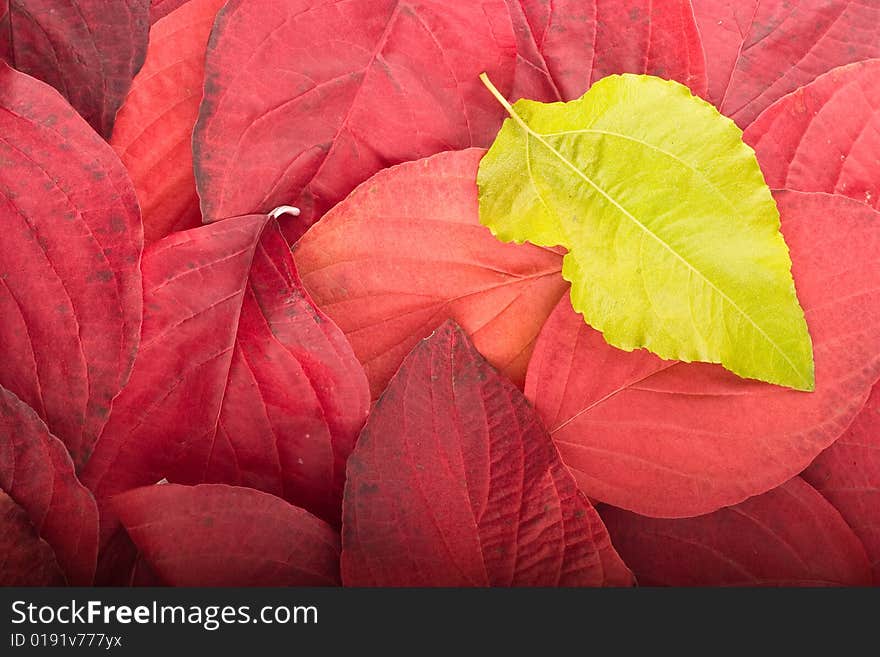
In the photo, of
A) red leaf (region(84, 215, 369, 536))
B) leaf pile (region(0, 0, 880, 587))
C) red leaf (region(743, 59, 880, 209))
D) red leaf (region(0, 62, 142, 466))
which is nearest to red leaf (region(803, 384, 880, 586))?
leaf pile (region(0, 0, 880, 587))

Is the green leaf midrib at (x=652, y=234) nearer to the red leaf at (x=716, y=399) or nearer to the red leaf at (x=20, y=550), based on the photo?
the red leaf at (x=716, y=399)

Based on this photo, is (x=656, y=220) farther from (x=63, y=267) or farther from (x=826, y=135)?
(x=63, y=267)

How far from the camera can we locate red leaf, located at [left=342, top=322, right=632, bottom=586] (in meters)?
0.37

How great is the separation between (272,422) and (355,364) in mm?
48

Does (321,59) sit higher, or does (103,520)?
(321,59)

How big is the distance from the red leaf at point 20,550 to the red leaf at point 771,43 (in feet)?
1.25

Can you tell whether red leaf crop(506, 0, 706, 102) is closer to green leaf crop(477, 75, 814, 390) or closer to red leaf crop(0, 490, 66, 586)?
green leaf crop(477, 75, 814, 390)

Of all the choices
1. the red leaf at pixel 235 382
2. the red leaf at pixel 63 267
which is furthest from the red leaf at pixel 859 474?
the red leaf at pixel 63 267

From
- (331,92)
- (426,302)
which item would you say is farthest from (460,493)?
(331,92)

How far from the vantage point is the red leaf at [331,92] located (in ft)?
1.29

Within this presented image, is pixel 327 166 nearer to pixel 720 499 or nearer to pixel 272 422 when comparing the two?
pixel 272 422

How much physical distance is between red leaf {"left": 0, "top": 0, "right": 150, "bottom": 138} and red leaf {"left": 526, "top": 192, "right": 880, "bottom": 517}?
0.78ft

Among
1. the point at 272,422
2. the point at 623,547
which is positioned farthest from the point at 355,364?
the point at 623,547

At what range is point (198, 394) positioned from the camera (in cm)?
39
